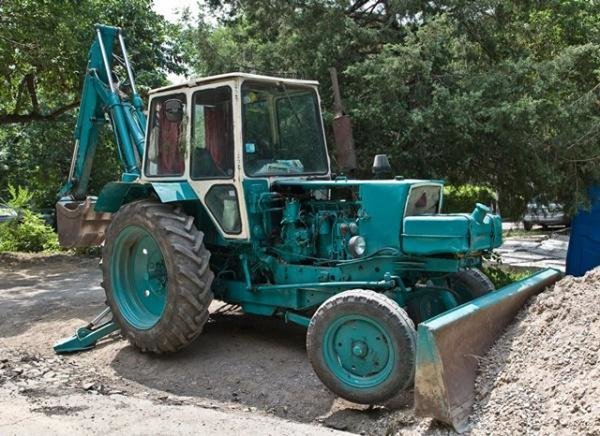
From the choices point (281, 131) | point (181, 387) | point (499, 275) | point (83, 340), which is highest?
point (281, 131)

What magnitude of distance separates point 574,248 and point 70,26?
31.3ft

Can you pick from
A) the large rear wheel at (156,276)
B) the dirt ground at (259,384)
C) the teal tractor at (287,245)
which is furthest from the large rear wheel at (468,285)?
the large rear wheel at (156,276)

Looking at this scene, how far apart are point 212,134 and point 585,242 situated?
613cm

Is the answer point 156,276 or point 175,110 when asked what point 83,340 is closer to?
point 156,276

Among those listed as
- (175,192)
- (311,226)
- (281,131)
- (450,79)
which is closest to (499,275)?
(450,79)

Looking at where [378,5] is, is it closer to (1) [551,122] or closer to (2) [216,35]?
(2) [216,35]

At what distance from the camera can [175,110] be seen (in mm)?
6629

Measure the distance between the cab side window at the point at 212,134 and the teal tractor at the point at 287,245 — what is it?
0.05 ft

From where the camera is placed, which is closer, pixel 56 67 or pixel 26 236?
pixel 56 67

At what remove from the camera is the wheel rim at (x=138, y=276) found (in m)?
6.75

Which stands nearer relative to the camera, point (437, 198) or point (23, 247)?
point (437, 198)

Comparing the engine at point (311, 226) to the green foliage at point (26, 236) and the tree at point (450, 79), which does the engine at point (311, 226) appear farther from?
the green foliage at point (26, 236)

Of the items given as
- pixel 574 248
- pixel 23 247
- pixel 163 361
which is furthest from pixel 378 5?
pixel 23 247

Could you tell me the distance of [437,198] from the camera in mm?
6379
